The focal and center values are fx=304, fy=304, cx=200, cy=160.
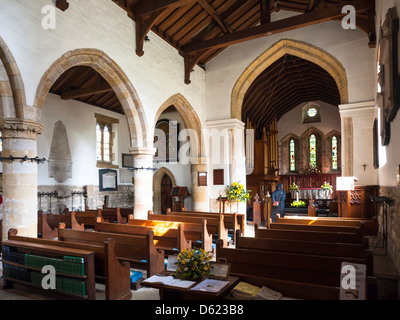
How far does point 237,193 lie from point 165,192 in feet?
15.7

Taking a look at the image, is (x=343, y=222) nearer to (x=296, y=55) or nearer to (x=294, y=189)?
(x=296, y=55)

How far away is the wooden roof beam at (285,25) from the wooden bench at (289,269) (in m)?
6.60

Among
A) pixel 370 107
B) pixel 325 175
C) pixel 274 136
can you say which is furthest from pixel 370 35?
pixel 325 175

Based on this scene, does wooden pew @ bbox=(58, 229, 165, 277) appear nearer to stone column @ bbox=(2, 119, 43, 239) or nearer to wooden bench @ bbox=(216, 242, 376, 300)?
stone column @ bbox=(2, 119, 43, 239)

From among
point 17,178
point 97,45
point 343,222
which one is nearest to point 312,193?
point 343,222

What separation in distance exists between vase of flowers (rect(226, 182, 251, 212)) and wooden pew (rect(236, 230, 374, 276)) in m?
5.94

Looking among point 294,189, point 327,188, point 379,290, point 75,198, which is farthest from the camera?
point 294,189

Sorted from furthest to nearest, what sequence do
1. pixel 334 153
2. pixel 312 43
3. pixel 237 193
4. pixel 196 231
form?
pixel 334 153 → pixel 237 193 → pixel 312 43 → pixel 196 231

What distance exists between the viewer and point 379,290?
2.99 m

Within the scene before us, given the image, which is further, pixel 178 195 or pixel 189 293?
pixel 178 195

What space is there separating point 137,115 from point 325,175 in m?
12.6

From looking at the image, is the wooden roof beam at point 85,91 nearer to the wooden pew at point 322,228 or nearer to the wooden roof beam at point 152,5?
the wooden roof beam at point 152,5

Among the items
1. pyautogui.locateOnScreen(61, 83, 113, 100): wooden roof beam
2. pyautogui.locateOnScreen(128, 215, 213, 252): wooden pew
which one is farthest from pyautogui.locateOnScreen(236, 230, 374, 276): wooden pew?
pyautogui.locateOnScreen(61, 83, 113, 100): wooden roof beam

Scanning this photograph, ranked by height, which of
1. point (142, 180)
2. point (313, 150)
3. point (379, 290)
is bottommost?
point (379, 290)
